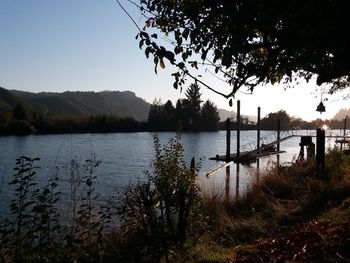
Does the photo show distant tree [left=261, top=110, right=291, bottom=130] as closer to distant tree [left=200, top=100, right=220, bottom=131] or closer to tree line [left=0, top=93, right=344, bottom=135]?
tree line [left=0, top=93, right=344, bottom=135]

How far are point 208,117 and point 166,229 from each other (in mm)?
149017

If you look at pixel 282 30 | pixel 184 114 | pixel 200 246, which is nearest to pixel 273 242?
Result: pixel 200 246

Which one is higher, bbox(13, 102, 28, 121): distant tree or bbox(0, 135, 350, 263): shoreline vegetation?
bbox(13, 102, 28, 121): distant tree

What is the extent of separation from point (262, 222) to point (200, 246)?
221cm

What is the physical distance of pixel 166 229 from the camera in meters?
7.72

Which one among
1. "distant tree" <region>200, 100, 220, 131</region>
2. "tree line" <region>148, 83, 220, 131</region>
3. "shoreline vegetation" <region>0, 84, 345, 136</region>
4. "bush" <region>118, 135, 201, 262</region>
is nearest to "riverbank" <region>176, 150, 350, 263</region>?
"bush" <region>118, 135, 201, 262</region>

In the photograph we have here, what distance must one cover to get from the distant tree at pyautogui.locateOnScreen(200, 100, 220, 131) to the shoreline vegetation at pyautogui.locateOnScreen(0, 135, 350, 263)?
142538 millimetres

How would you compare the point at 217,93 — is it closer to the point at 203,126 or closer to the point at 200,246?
the point at 200,246

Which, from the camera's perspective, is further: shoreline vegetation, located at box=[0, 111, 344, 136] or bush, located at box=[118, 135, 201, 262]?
shoreline vegetation, located at box=[0, 111, 344, 136]

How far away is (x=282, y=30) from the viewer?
16.3ft

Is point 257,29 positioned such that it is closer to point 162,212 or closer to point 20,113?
point 162,212

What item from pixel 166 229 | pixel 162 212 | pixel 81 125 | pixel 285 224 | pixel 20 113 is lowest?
pixel 285 224

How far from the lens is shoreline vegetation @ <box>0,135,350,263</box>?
6.53 m

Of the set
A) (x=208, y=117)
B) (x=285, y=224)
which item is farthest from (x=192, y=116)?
(x=285, y=224)
